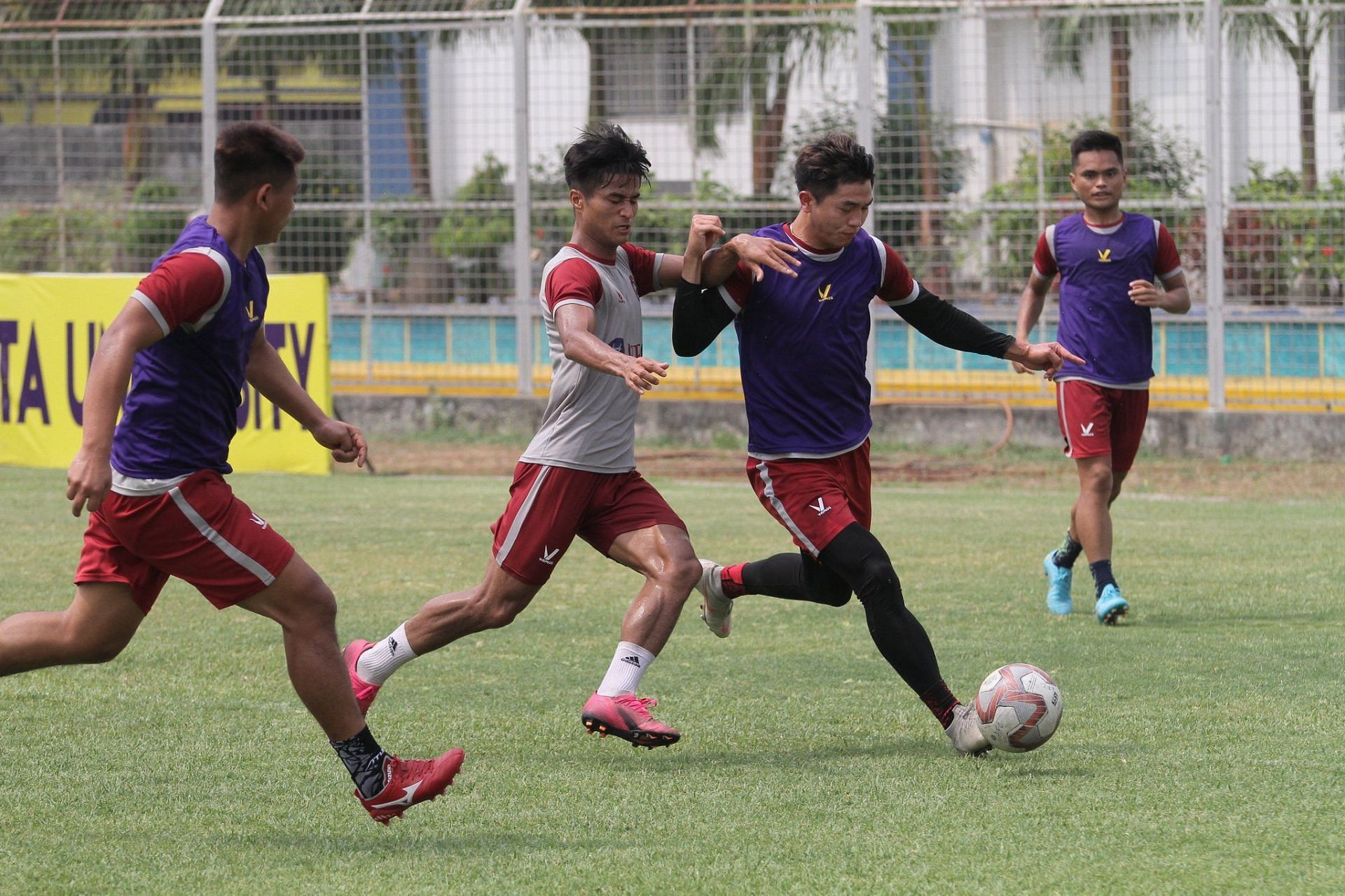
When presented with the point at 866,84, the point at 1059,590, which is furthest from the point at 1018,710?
the point at 866,84

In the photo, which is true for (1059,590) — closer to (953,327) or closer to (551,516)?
(953,327)

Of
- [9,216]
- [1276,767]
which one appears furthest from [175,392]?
[9,216]

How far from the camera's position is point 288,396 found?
518 cm

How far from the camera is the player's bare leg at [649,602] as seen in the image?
5676 millimetres

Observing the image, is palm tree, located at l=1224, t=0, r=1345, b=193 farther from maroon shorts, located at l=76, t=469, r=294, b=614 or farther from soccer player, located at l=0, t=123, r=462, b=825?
maroon shorts, located at l=76, t=469, r=294, b=614

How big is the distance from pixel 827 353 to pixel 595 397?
828 mm

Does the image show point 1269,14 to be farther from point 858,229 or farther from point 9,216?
point 9,216

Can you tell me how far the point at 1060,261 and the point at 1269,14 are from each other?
8.42 metres

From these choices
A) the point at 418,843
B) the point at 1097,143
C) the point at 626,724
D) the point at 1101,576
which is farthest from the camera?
the point at 1097,143

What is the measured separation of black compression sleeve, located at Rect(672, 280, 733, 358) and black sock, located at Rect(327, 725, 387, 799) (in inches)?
71.2

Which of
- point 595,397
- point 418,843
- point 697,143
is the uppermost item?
point 697,143

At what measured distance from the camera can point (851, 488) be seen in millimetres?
6035

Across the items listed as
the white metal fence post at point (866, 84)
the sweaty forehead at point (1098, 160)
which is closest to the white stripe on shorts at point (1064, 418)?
the sweaty forehead at point (1098, 160)

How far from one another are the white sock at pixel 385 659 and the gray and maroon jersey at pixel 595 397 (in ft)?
2.54
